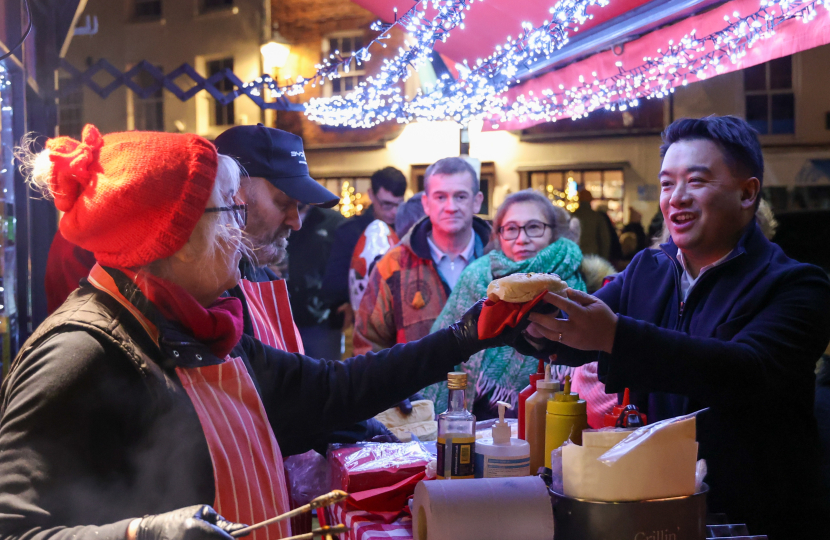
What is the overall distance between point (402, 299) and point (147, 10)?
15.1 metres

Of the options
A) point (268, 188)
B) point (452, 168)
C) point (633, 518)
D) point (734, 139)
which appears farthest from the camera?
point (452, 168)

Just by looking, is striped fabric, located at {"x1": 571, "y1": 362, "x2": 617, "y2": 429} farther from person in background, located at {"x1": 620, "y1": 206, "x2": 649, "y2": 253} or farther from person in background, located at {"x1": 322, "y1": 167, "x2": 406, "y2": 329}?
person in background, located at {"x1": 620, "y1": 206, "x2": 649, "y2": 253}

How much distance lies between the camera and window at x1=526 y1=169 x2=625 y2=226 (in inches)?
486

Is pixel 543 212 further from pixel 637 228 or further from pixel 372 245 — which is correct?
pixel 637 228

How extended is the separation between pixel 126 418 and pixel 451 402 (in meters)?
0.85

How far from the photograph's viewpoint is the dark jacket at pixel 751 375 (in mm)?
1754

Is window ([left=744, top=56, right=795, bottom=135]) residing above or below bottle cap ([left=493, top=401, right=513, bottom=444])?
above

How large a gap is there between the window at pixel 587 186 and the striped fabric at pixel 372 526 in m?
10.6

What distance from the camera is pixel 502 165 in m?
13.1

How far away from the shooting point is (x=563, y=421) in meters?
1.75

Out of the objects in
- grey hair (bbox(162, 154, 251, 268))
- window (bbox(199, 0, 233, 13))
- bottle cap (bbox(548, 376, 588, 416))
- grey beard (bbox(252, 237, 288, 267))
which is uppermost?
window (bbox(199, 0, 233, 13))

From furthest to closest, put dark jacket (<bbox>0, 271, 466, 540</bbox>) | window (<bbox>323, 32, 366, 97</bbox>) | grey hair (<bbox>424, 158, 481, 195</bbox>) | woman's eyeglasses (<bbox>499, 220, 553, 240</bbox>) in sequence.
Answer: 1. window (<bbox>323, 32, 366, 97</bbox>)
2. grey hair (<bbox>424, 158, 481, 195</bbox>)
3. woman's eyeglasses (<bbox>499, 220, 553, 240</bbox>)
4. dark jacket (<bbox>0, 271, 466, 540</bbox>)

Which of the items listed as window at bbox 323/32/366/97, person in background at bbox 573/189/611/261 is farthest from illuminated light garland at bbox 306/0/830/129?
window at bbox 323/32/366/97

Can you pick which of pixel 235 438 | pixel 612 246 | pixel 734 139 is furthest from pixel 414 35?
pixel 612 246
